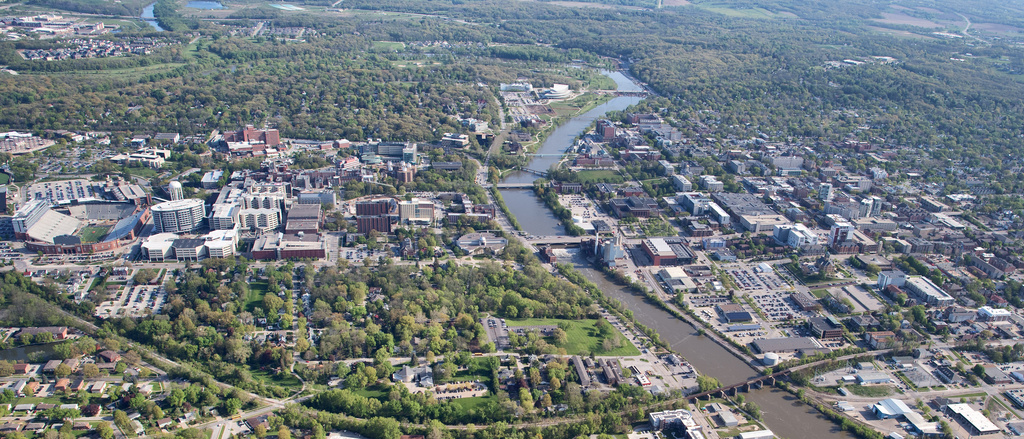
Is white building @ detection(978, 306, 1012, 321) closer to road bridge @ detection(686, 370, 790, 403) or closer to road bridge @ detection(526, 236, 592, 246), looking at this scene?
road bridge @ detection(686, 370, 790, 403)

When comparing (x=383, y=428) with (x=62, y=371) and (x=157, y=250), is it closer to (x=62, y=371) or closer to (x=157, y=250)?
(x=62, y=371)

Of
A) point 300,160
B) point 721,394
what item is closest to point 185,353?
point 721,394

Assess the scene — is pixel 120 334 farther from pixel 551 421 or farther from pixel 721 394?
pixel 721 394

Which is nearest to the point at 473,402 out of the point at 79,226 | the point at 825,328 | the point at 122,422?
the point at 122,422

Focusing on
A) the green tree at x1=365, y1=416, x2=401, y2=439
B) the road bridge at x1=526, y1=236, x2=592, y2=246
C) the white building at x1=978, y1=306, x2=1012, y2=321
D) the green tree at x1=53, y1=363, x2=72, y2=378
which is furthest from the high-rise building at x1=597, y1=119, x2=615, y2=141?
the green tree at x1=53, y1=363, x2=72, y2=378

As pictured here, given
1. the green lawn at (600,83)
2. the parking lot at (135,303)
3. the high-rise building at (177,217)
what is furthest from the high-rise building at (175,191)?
the green lawn at (600,83)

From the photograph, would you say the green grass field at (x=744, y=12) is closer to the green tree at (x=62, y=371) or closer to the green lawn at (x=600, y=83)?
the green lawn at (x=600, y=83)
